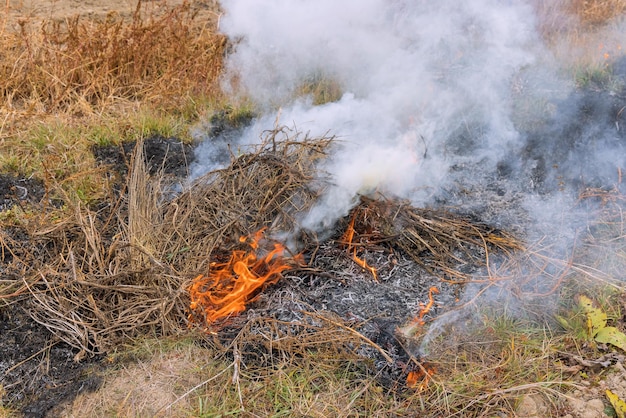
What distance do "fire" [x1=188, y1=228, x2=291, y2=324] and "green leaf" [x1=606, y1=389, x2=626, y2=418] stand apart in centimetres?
196

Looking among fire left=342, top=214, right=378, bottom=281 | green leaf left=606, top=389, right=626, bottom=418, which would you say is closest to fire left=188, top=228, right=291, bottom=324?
fire left=342, top=214, right=378, bottom=281

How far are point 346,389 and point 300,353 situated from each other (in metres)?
0.33

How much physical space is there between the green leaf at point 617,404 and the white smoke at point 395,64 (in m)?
2.09

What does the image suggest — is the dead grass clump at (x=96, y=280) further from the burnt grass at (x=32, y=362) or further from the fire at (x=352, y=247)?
the fire at (x=352, y=247)

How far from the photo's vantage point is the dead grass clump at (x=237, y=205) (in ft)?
12.4

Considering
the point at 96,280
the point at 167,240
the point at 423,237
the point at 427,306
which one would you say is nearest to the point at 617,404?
the point at 427,306

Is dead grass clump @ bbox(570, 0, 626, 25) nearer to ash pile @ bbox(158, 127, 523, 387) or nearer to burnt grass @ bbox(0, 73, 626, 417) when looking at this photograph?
burnt grass @ bbox(0, 73, 626, 417)

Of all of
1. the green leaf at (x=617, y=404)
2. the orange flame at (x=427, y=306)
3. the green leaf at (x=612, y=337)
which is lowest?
the green leaf at (x=617, y=404)

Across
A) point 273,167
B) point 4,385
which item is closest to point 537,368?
point 273,167

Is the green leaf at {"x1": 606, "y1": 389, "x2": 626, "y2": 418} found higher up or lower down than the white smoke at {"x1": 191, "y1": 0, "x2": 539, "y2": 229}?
lower down

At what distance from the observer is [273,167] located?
4.04 metres

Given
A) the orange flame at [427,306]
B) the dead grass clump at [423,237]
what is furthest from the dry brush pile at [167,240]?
the orange flame at [427,306]

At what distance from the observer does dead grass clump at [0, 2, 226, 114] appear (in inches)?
216

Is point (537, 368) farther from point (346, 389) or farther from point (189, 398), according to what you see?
point (189, 398)
